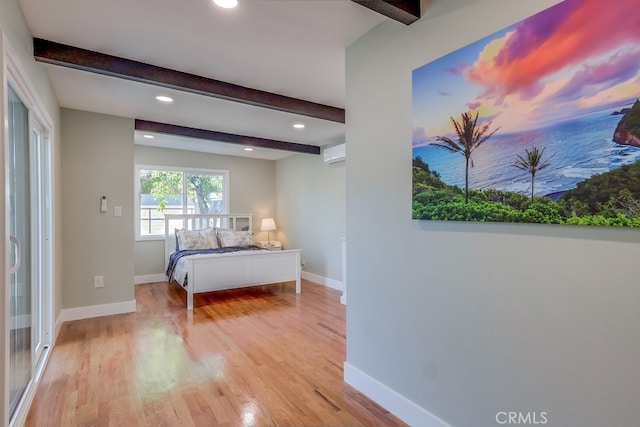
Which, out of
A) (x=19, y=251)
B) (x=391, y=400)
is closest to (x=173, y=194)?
(x=19, y=251)

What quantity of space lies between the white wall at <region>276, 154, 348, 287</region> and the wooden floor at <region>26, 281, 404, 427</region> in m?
1.53

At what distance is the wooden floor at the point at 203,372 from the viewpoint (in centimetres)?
193

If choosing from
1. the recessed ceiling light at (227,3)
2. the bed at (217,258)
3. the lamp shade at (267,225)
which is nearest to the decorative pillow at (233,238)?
the bed at (217,258)

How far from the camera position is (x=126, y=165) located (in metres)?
3.90

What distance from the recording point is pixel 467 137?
1.56m

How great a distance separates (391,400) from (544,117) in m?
1.68

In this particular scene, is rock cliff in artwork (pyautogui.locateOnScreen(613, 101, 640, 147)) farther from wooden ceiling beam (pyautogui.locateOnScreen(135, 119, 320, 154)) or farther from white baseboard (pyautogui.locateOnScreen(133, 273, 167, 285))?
white baseboard (pyautogui.locateOnScreen(133, 273, 167, 285))

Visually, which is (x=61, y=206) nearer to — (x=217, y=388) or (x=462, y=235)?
(x=217, y=388)

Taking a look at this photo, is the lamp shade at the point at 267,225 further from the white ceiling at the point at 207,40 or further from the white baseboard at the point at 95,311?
the white ceiling at the point at 207,40

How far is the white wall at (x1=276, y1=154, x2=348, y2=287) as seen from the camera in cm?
522

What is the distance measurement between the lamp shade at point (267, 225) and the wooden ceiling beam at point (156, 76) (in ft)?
11.4

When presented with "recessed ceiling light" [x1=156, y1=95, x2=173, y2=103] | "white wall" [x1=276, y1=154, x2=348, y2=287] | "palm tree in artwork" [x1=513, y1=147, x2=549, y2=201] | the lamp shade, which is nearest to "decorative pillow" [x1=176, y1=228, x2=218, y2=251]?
the lamp shade

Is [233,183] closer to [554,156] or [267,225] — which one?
[267,225]

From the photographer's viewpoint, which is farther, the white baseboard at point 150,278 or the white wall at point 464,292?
the white baseboard at point 150,278
